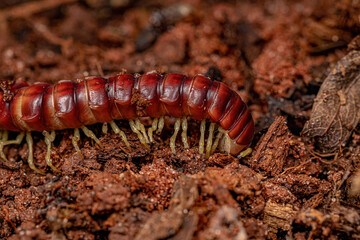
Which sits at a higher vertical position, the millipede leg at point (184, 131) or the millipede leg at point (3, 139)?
the millipede leg at point (184, 131)

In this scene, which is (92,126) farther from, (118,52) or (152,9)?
(152,9)

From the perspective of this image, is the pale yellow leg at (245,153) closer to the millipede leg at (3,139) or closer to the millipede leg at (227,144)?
the millipede leg at (227,144)

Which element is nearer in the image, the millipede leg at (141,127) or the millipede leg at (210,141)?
the millipede leg at (210,141)

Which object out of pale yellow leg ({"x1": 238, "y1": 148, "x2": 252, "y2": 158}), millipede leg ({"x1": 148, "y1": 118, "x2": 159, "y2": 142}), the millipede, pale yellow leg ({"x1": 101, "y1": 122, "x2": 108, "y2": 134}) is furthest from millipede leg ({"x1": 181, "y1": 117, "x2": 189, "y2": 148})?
pale yellow leg ({"x1": 101, "y1": 122, "x2": 108, "y2": 134})

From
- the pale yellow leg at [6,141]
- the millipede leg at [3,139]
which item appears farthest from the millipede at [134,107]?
the millipede leg at [3,139]

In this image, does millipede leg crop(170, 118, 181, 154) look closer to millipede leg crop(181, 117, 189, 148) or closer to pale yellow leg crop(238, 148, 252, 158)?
millipede leg crop(181, 117, 189, 148)

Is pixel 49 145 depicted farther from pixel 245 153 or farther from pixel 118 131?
pixel 245 153

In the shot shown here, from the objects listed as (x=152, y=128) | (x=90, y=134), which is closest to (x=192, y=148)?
(x=152, y=128)

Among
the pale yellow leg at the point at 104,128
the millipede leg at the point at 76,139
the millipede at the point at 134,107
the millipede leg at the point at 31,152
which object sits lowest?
the millipede leg at the point at 31,152
